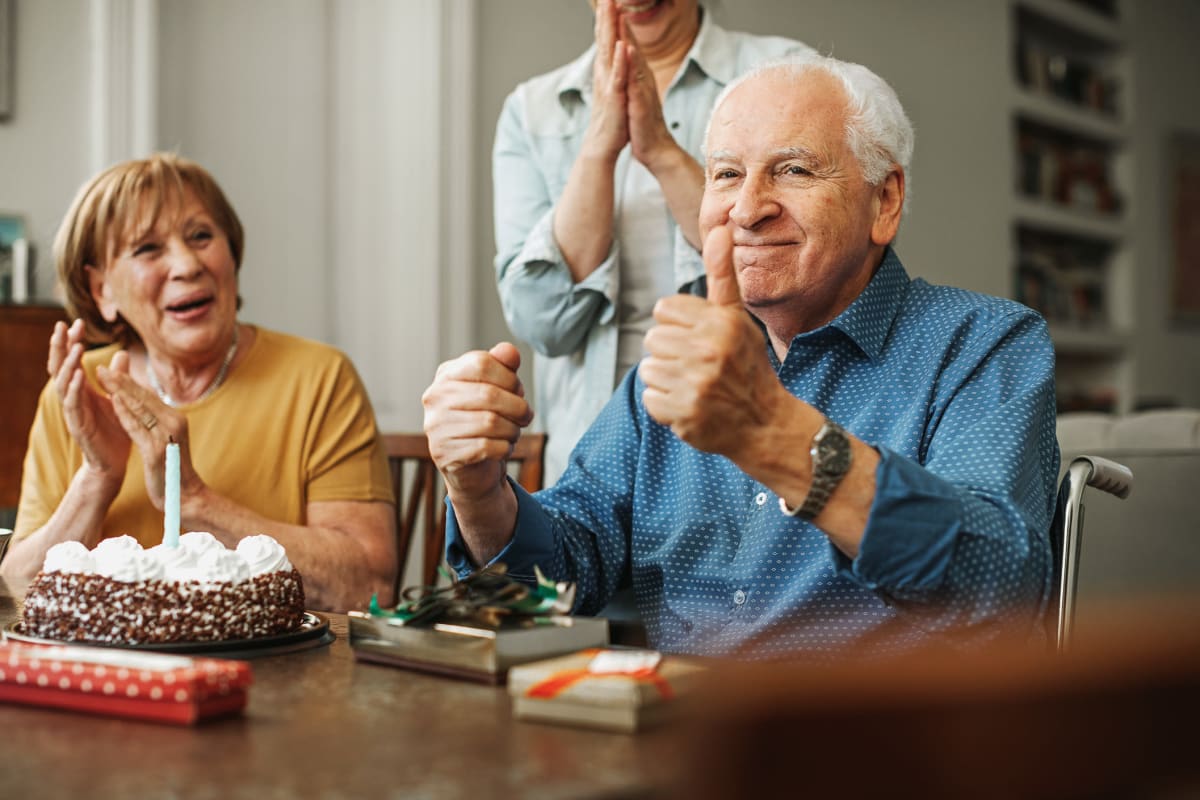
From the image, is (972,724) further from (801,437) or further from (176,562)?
(176,562)

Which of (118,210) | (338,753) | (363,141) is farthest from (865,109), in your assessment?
(363,141)

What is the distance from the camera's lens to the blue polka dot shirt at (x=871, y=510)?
110 centimetres

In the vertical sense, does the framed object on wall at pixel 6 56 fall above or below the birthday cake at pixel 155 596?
above

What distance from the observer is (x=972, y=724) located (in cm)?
31

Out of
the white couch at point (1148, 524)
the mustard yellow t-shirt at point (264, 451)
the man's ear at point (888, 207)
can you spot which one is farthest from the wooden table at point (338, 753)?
the white couch at point (1148, 524)

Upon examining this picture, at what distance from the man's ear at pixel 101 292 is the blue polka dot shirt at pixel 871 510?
2.87 feet

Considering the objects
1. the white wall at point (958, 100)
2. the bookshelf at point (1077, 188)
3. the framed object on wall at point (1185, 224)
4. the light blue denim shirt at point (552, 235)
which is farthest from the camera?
the framed object on wall at point (1185, 224)

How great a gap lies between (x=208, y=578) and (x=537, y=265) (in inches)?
45.5

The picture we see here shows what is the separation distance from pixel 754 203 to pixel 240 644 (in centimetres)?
74

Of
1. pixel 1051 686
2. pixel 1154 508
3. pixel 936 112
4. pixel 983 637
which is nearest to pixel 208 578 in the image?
pixel 983 637

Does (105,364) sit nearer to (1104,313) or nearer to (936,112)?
(936,112)

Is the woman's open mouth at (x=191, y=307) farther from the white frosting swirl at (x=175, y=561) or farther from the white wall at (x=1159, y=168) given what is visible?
the white wall at (x=1159, y=168)

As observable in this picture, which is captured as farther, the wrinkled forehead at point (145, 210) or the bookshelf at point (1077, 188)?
the bookshelf at point (1077, 188)

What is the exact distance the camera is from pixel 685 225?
2.03m
